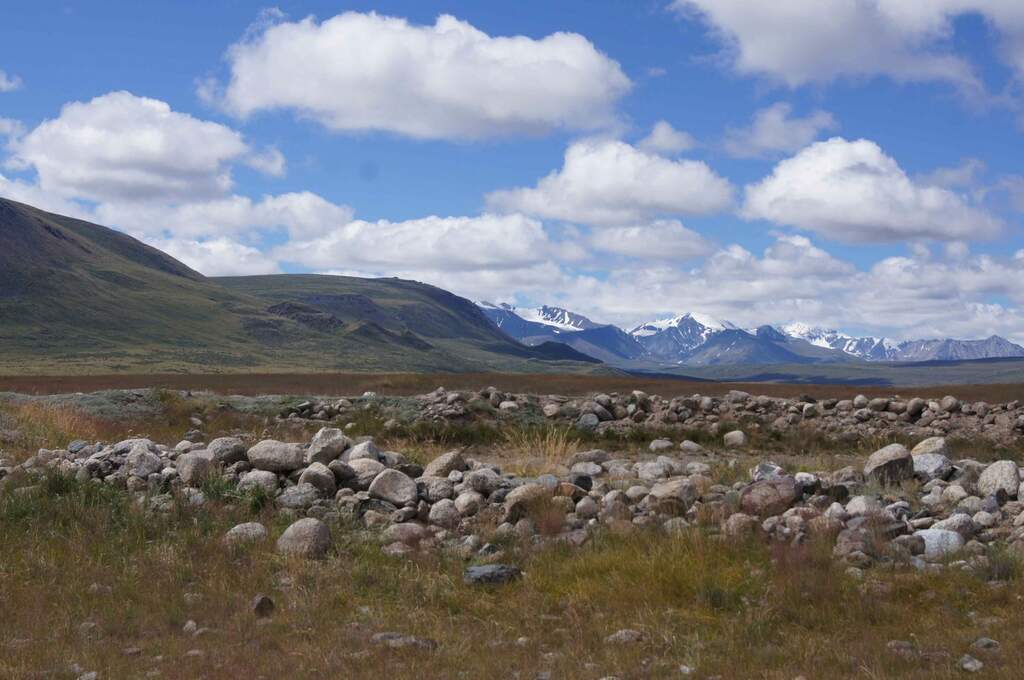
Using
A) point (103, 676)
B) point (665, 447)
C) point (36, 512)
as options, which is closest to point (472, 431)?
point (665, 447)

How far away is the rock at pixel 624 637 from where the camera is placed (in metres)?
6.88

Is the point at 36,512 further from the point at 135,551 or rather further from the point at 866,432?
the point at 866,432

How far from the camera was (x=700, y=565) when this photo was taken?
8.16m

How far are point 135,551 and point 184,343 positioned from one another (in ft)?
576

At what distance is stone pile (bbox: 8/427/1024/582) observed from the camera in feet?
29.8

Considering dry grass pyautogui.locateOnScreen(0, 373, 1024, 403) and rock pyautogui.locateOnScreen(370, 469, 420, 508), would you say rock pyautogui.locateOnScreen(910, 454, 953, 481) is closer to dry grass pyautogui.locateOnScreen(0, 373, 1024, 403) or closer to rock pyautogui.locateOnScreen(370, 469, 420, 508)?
rock pyautogui.locateOnScreen(370, 469, 420, 508)

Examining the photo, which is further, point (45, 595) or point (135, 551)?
point (135, 551)

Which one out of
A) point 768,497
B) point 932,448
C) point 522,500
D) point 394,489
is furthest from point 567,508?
point 932,448

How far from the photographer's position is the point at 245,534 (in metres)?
9.42

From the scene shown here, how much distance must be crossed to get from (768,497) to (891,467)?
3.13 m

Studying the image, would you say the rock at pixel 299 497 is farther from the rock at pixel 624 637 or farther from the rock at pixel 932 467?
the rock at pixel 932 467

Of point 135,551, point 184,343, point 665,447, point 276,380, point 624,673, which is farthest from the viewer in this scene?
point 184,343

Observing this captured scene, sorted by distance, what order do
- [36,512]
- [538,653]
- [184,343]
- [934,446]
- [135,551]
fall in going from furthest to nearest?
[184,343] → [934,446] → [36,512] → [135,551] → [538,653]

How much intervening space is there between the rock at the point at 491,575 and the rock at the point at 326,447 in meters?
4.18
